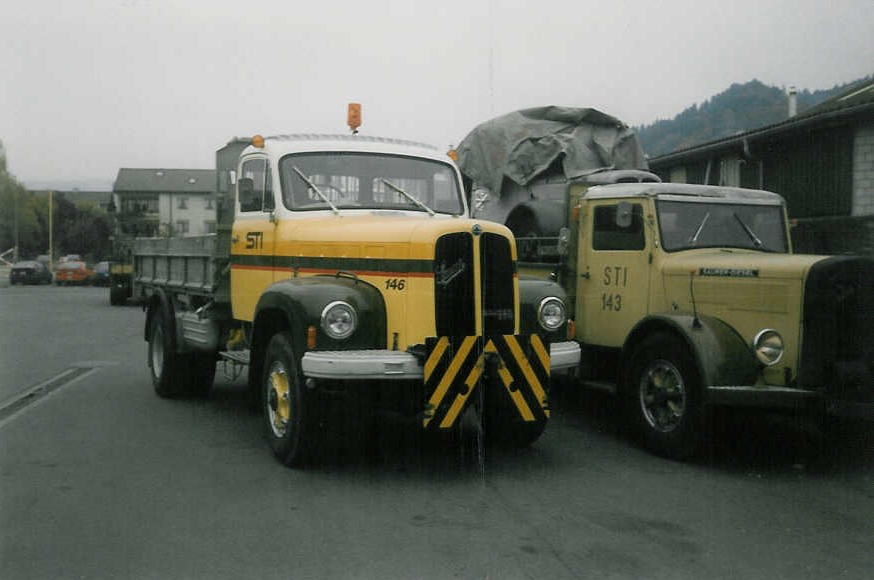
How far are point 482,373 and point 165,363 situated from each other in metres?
5.06

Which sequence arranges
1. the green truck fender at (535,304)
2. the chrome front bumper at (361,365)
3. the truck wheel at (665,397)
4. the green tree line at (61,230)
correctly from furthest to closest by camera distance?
the green tree line at (61,230), the green truck fender at (535,304), the truck wheel at (665,397), the chrome front bumper at (361,365)

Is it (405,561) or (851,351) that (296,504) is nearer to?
(405,561)

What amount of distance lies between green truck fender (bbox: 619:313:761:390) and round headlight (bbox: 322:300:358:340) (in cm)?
261

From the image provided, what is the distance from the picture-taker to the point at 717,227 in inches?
338

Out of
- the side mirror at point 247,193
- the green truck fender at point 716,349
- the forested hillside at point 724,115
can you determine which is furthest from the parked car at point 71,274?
the green truck fender at point 716,349

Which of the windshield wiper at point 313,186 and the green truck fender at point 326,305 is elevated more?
the windshield wiper at point 313,186

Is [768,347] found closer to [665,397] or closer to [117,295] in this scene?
[665,397]

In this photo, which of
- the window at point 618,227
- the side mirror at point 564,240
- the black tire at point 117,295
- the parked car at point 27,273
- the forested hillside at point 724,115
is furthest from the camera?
the parked car at point 27,273

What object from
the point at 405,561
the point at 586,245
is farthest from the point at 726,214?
the point at 405,561

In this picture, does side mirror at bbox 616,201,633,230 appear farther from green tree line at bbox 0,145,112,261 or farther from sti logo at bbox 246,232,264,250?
green tree line at bbox 0,145,112,261

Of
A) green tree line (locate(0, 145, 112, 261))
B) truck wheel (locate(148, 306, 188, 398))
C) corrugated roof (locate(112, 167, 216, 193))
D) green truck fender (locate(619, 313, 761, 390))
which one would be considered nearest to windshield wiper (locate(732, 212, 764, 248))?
green truck fender (locate(619, 313, 761, 390))

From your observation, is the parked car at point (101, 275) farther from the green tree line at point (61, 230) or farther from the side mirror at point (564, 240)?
the side mirror at point (564, 240)

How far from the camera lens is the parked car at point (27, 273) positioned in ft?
159

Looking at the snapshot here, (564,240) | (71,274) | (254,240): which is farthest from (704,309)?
(71,274)
